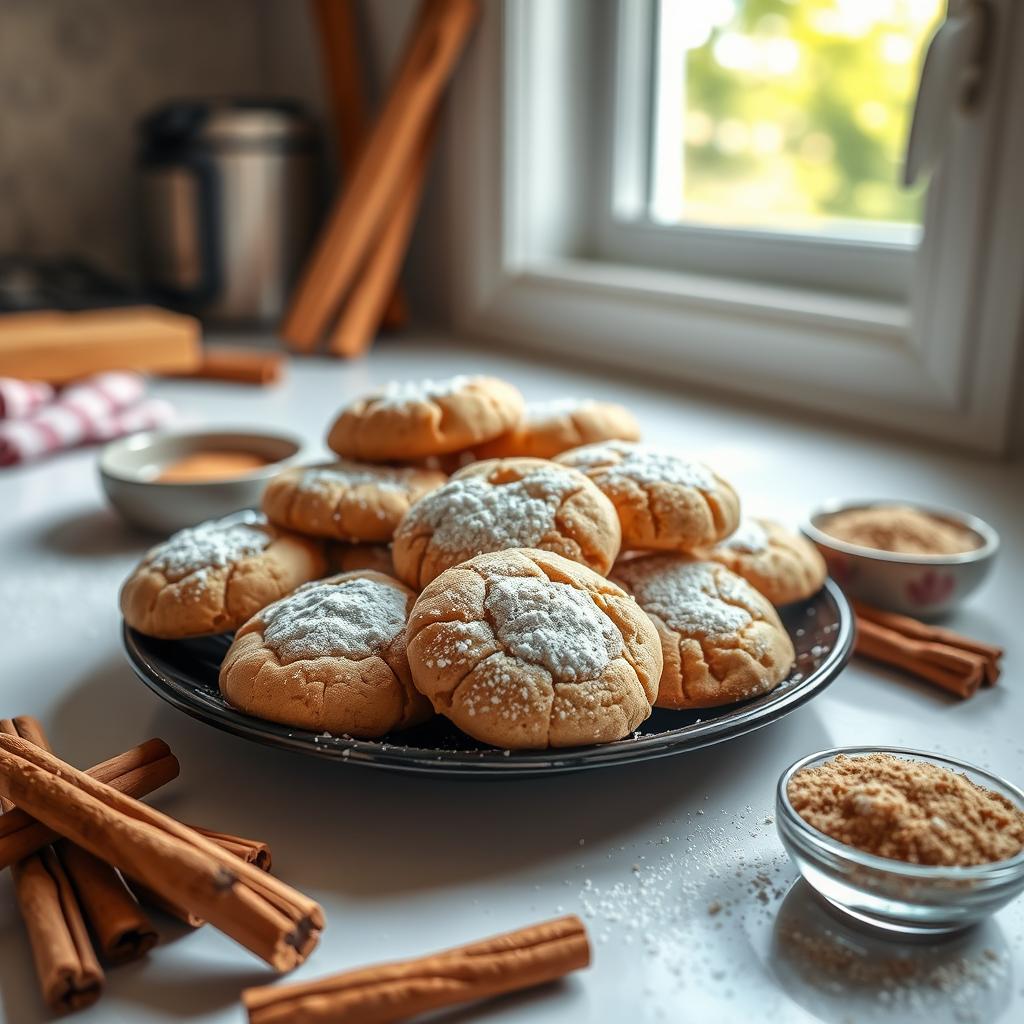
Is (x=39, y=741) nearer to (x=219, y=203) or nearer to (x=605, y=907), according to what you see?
(x=605, y=907)

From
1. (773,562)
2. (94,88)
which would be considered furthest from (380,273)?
(773,562)

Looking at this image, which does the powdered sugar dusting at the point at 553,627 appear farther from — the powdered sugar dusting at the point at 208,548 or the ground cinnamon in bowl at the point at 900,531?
the ground cinnamon in bowl at the point at 900,531

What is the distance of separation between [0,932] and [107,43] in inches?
80.8

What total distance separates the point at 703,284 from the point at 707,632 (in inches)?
42.5

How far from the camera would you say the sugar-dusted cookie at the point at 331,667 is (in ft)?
1.99

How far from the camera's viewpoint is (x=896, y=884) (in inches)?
19.0

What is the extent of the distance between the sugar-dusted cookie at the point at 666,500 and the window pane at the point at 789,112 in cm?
93

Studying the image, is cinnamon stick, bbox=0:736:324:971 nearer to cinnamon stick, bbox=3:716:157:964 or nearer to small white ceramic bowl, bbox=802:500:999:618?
cinnamon stick, bbox=3:716:157:964

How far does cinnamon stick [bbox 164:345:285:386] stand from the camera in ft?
5.42

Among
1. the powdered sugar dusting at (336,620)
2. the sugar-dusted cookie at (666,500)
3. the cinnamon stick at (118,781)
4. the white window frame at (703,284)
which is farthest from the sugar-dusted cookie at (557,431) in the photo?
the white window frame at (703,284)

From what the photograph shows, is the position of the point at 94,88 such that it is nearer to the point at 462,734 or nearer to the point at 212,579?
the point at 212,579

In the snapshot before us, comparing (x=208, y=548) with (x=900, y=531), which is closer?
(x=208, y=548)

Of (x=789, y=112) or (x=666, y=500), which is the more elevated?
(x=789, y=112)

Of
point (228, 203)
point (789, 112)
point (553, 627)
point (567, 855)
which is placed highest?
point (789, 112)
